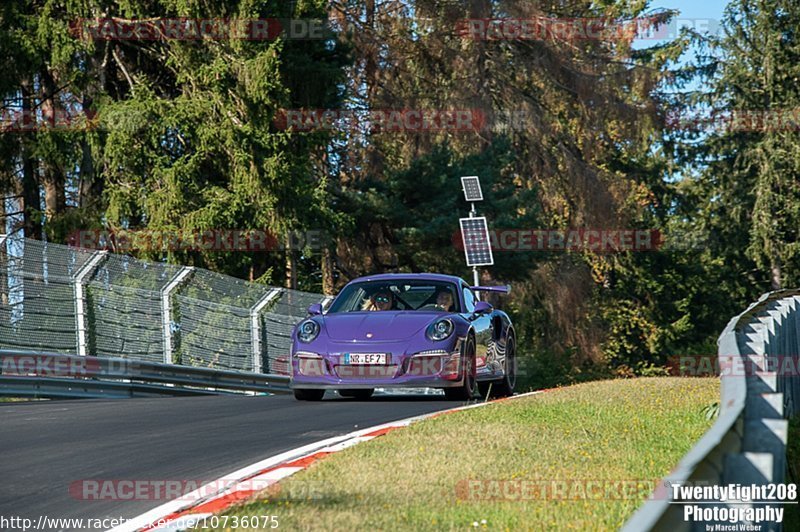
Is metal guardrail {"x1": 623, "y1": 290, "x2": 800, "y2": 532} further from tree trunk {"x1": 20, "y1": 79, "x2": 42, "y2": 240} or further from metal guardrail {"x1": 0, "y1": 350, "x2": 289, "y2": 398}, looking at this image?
tree trunk {"x1": 20, "y1": 79, "x2": 42, "y2": 240}

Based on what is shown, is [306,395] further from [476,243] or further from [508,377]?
[476,243]

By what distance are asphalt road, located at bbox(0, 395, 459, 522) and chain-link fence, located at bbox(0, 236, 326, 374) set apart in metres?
2.11

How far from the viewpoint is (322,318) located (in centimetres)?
1334

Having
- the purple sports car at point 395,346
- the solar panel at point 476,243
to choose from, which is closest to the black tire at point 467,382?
the purple sports car at point 395,346

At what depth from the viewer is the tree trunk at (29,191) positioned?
3147cm

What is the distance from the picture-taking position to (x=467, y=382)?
43.4 ft

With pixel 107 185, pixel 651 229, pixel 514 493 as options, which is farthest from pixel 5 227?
pixel 514 493

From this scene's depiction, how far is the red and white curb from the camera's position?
5.86 meters

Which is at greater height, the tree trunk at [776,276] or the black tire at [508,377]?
the black tire at [508,377]

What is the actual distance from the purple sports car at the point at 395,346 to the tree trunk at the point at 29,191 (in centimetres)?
1952

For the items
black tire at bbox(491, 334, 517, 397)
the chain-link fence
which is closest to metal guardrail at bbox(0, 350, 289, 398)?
the chain-link fence

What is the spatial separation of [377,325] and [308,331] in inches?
28.7

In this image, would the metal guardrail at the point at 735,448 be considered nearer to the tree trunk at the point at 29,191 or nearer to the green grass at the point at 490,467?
the green grass at the point at 490,467

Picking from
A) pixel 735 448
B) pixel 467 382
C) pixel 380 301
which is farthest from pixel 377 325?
pixel 735 448
